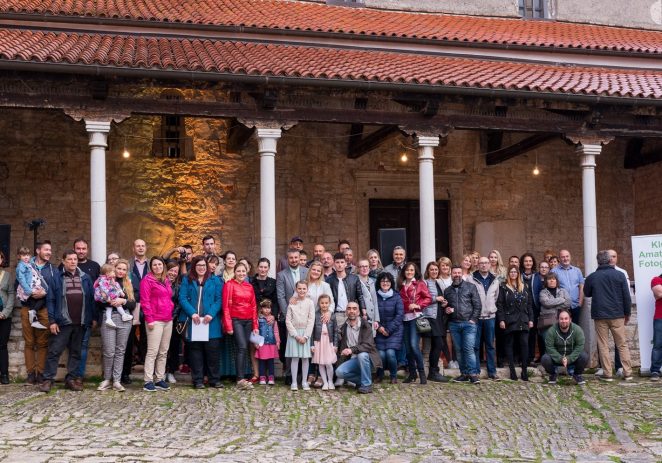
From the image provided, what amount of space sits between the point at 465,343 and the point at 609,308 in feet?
6.11

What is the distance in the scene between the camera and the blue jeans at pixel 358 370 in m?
9.48

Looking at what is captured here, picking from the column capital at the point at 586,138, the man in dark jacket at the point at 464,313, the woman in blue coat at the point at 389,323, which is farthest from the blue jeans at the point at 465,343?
the column capital at the point at 586,138

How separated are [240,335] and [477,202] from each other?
308 inches

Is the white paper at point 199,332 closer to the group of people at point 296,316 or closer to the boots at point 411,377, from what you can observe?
the group of people at point 296,316

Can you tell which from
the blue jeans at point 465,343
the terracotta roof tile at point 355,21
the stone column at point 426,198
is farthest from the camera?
the terracotta roof tile at point 355,21

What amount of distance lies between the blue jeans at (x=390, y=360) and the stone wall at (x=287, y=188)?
207 inches

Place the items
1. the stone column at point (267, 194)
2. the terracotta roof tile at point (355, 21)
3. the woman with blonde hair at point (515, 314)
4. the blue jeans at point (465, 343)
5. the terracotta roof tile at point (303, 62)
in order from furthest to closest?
the terracotta roof tile at point (355, 21) → the stone column at point (267, 194) → the terracotta roof tile at point (303, 62) → the woman with blonde hair at point (515, 314) → the blue jeans at point (465, 343)

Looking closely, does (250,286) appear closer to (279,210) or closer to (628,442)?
(628,442)

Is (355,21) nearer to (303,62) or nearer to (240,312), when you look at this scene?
(303,62)

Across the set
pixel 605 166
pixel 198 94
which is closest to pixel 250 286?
pixel 198 94

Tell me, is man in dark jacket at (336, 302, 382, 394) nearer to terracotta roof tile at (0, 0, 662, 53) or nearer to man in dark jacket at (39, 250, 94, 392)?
man in dark jacket at (39, 250, 94, 392)

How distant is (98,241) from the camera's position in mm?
11023

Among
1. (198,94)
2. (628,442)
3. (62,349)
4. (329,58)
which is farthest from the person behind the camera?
(329,58)

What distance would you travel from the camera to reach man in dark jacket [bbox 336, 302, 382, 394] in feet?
31.2
